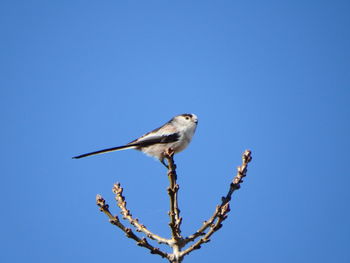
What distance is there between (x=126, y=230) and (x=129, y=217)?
0.33 m

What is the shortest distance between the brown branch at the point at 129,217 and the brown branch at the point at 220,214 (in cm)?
26

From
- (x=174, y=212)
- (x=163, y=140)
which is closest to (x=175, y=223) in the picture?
(x=174, y=212)

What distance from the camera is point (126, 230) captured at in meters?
3.07

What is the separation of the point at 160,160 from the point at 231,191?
122 inches

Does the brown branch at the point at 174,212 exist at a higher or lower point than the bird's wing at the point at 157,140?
lower

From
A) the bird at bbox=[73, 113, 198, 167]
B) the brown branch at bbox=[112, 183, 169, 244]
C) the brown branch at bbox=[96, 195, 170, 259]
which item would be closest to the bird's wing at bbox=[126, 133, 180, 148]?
the bird at bbox=[73, 113, 198, 167]

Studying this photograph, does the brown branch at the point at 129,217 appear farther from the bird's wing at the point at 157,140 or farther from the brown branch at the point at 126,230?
the bird's wing at the point at 157,140

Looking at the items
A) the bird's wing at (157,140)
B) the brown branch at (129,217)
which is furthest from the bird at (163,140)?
the brown branch at (129,217)

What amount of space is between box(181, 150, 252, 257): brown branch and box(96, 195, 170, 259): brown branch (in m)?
0.21

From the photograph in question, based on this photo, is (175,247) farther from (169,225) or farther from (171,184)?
(171,184)

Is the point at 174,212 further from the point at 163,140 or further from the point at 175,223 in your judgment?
the point at 163,140

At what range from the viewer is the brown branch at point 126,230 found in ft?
9.59

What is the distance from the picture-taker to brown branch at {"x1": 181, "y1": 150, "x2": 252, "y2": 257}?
300 cm

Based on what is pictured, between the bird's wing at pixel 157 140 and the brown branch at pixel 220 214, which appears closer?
the brown branch at pixel 220 214
